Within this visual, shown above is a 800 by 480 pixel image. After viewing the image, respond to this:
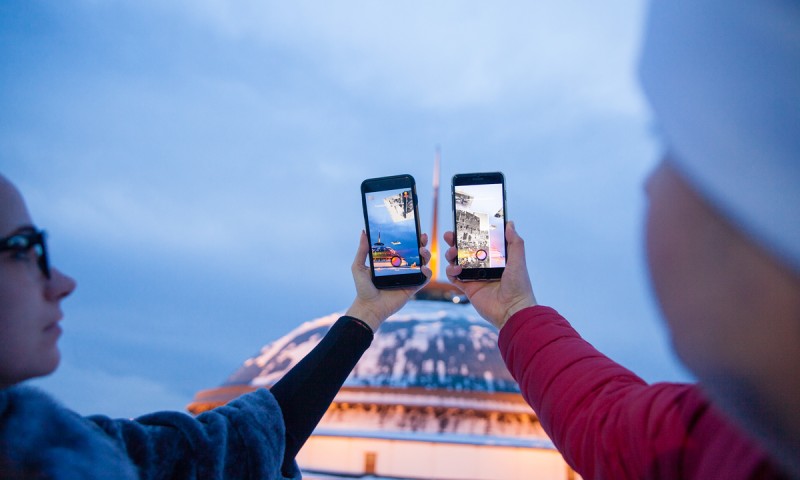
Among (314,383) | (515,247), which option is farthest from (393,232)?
(314,383)

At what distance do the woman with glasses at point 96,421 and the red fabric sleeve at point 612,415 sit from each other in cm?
72

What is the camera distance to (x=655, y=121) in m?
0.71

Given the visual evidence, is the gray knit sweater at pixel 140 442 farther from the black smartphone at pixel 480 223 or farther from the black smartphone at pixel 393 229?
the black smartphone at pixel 480 223

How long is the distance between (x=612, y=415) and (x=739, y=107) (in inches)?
36.2

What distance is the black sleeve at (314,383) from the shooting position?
175 centimetres

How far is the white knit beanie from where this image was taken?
1.78 ft

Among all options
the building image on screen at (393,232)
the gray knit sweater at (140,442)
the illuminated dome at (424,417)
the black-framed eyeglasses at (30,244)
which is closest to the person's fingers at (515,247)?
the building image on screen at (393,232)

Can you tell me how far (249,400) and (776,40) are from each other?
164 cm

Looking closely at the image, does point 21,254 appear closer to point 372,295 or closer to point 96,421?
point 96,421

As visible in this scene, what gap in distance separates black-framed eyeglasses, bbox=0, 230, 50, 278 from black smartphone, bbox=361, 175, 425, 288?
132cm

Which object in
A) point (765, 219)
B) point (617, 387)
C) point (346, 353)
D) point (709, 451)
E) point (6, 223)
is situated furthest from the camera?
point (346, 353)

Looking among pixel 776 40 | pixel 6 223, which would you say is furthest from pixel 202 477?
pixel 776 40

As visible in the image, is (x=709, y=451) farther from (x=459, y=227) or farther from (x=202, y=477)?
(x=459, y=227)

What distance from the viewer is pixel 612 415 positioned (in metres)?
1.27
